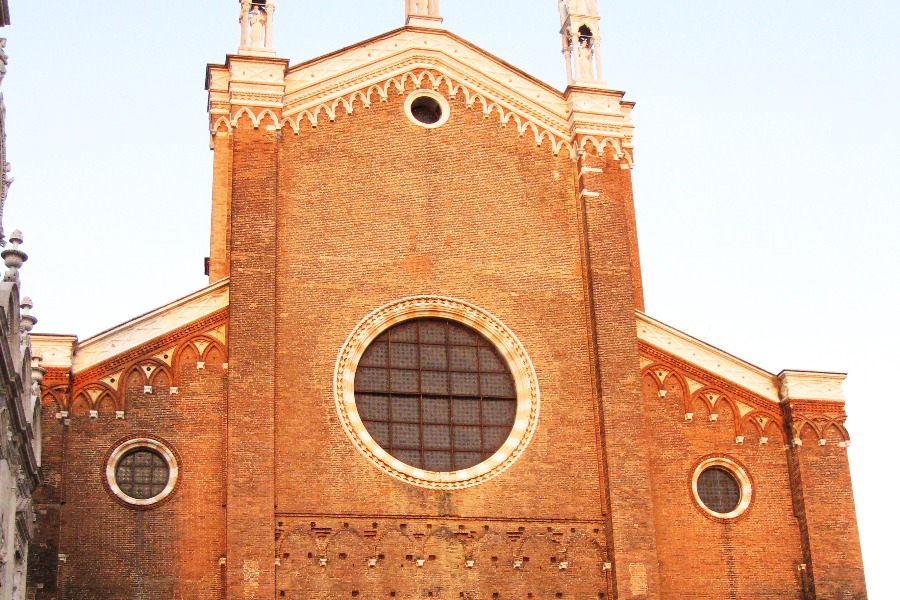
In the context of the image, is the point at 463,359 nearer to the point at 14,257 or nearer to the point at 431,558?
the point at 431,558

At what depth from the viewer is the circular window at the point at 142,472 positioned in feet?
72.7

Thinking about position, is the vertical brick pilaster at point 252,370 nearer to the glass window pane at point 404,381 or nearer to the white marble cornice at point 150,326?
the white marble cornice at point 150,326

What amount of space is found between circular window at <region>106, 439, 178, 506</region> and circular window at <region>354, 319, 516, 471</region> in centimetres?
333

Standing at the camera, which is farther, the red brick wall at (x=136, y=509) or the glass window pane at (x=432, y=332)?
the glass window pane at (x=432, y=332)

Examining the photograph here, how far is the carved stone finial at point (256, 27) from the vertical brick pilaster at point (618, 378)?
6.14 metres

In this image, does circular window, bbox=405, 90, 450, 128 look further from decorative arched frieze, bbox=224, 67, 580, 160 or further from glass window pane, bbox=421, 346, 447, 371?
glass window pane, bbox=421, 346, 447, 371

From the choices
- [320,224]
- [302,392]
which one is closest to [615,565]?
[302,392]

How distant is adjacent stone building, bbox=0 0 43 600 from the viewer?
55.4 feet

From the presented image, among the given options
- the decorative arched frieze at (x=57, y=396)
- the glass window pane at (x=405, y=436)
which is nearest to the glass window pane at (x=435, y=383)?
the glass window pane at (x=405, y=436)

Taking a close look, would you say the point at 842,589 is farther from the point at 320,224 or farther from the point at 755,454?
the point at 320,224

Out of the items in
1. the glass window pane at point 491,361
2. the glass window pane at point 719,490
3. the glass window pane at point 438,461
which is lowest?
the glass window pane at point 719,490

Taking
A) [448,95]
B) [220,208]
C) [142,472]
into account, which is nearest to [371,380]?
[142,472]

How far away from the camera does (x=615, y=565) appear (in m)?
23.1

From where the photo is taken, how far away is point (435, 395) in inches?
953
